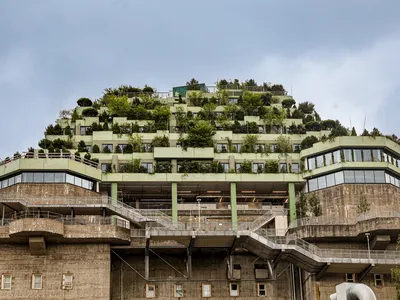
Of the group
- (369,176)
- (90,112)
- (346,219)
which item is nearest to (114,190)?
(90,112)

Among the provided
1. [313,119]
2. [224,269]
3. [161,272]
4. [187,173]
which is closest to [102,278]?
[161,272]

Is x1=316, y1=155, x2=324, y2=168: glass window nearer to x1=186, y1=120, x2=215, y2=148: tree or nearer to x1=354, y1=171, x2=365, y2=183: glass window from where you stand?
x1=354, y1=171, x2=365, y2=183: glass window

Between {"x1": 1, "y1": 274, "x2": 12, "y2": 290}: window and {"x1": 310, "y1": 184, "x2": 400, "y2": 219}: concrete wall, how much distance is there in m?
29.4

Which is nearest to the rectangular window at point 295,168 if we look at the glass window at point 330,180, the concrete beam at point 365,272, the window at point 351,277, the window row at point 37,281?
the glass window at point 330,180

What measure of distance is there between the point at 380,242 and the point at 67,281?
2641 centimetres

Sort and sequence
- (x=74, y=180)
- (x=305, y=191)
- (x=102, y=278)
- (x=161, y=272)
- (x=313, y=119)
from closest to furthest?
(x=102, y=278) < (x=161, y=272) < (x=74, y=180) < (x=305, y=191) < (x=313, y=119)

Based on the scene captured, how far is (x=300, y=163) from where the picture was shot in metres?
70.4

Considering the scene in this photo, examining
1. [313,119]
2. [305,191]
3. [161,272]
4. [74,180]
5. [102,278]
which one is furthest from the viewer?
[313,119]

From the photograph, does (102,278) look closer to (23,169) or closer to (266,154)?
(23,169)

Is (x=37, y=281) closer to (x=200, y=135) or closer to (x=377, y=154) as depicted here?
(x=200, y=135)

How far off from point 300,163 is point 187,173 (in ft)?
39.9

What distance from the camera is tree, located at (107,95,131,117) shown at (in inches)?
3108

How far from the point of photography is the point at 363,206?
6259cm

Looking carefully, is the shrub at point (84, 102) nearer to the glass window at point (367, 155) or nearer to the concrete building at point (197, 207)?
the concrete building at point (197, 207)
